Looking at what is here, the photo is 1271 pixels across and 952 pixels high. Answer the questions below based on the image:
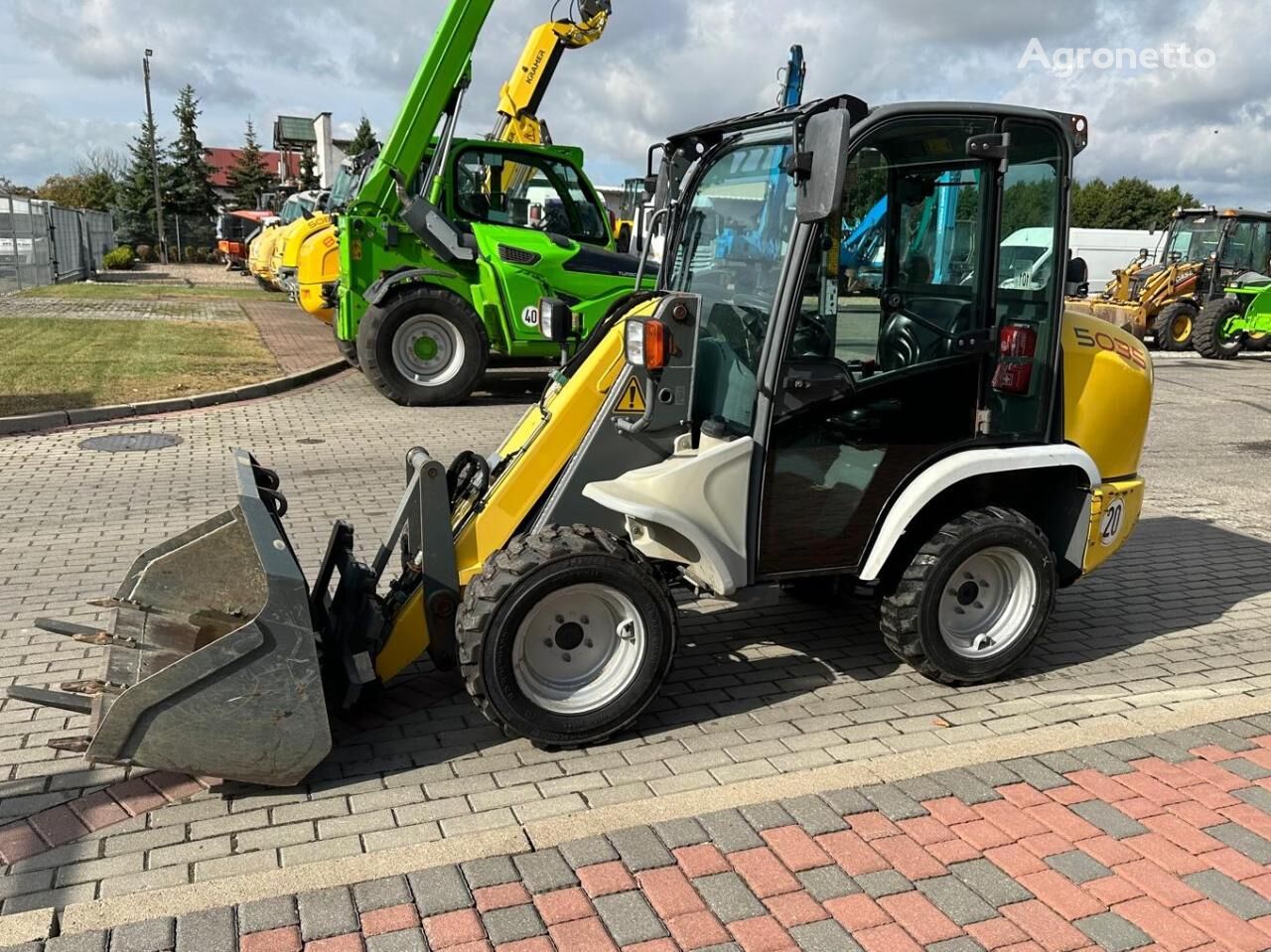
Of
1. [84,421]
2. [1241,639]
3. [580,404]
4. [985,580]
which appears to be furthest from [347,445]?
[1241,639]

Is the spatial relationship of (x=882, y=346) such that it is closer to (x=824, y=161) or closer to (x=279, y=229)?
(x=824, y=161)

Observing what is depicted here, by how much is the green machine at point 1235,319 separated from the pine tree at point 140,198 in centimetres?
4499

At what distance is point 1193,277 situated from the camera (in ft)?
64.6

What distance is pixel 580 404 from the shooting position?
4059 mm

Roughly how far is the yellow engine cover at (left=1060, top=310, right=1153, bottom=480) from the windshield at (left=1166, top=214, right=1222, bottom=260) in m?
18.0

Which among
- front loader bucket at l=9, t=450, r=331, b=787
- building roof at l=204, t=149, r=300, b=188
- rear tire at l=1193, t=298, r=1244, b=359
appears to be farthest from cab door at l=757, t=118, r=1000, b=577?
building roof at l=204, t=149, r=300, b=188

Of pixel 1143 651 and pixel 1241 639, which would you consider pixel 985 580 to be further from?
pixel 1241 639

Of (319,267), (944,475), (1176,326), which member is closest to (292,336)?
(319,267)

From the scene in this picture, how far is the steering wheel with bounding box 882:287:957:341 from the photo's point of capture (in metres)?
4.34

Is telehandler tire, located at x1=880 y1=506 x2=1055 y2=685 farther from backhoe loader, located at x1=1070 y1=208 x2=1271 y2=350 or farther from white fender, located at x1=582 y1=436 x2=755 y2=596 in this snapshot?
backhoe loader, located at x1=1070 y1=208 x2=1271 y2=350

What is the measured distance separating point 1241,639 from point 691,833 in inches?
141

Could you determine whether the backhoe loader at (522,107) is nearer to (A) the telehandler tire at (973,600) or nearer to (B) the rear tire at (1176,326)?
(A) the telehandler tire at (973,600)

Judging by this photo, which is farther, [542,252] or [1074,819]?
[542,252]

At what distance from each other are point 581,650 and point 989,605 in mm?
1942
